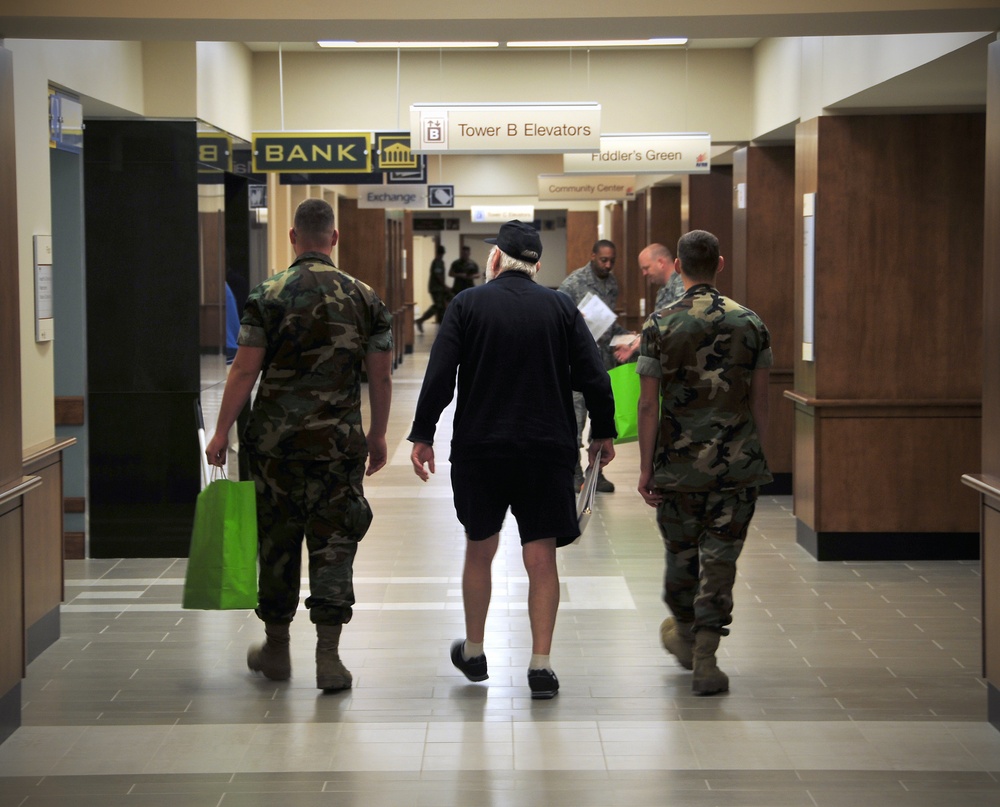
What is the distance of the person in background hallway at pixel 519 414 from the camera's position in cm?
462

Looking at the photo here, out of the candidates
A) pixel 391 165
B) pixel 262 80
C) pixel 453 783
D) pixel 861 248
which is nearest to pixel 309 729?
pixel 453 783

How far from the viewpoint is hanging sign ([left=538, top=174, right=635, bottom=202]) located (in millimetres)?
16266

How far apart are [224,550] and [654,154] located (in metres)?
6.17

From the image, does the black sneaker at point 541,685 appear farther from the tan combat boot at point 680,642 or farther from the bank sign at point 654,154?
the bank sign at point 654,154

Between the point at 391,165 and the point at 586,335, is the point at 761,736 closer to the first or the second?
the point at 586,335

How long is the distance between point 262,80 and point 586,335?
22.6 ft

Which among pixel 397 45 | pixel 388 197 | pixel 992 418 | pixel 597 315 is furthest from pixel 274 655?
pixel 388 197

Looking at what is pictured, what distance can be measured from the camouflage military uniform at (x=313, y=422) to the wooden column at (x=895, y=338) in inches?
132

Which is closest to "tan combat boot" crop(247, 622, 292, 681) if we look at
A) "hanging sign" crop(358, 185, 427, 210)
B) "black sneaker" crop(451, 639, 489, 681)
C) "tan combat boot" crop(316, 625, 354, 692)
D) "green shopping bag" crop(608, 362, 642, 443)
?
"tan combat boot" crop(316, 625, 354, 692)

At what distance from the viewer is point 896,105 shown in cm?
705

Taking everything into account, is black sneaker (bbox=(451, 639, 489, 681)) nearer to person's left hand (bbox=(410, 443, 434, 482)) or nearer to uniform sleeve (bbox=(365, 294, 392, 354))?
person's left hand (bbox=(410, 443, 434, 482))

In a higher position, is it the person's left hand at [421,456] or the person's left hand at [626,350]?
the person's left hand at [626,350]

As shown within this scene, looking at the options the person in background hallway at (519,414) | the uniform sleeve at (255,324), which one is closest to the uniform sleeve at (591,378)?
the person in background hallway at (519,414)

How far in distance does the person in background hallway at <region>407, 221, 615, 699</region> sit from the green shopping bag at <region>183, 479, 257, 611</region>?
2.12ft
